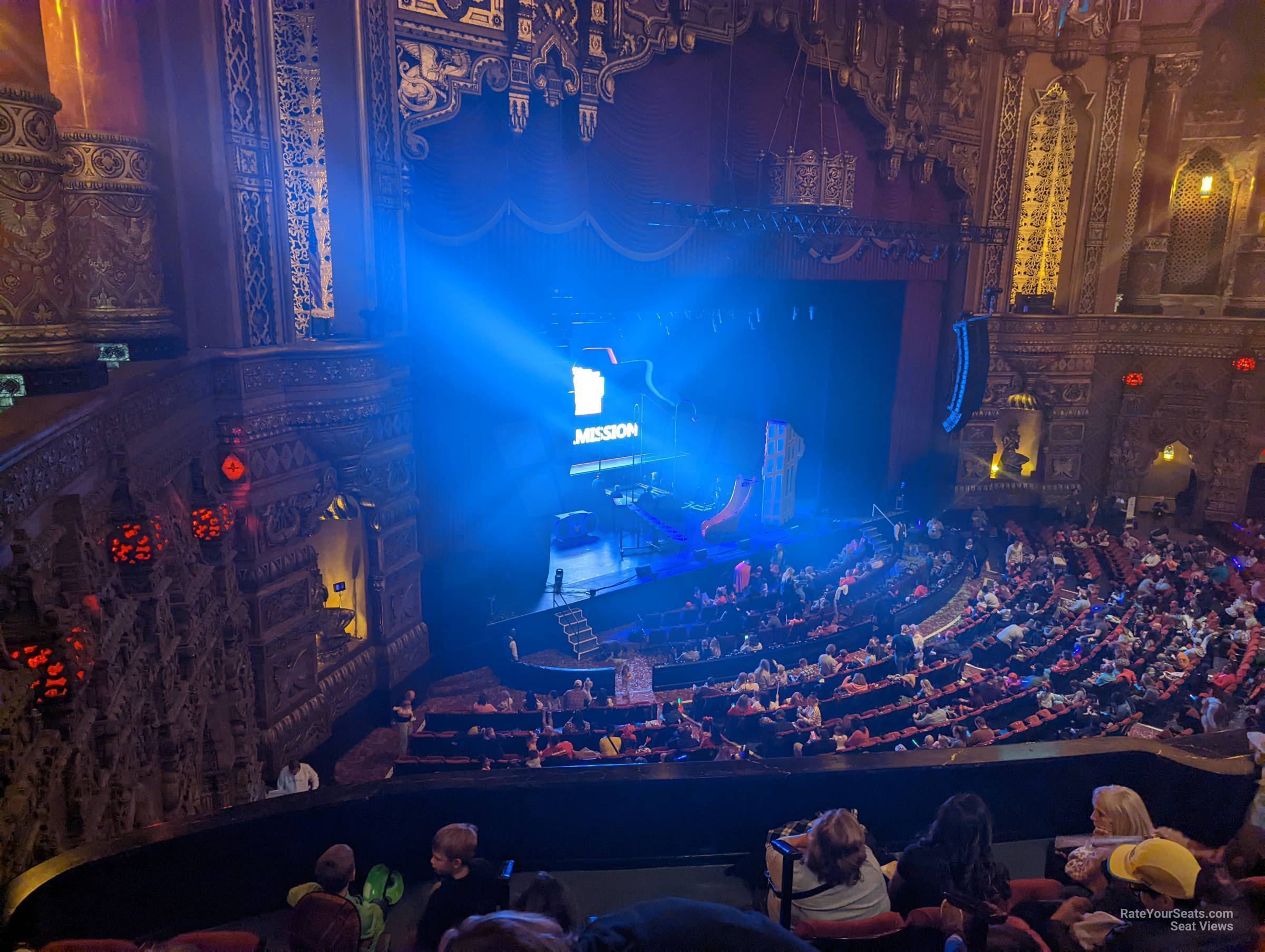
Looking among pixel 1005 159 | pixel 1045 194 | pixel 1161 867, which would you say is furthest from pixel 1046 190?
pixel 1161 867

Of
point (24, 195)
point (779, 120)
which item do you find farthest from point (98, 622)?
point (779, 120)

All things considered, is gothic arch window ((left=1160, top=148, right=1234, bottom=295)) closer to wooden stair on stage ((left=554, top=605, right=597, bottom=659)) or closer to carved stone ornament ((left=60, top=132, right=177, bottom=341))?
wooden stair on stage ((left=554, top=605, right=597, bottom=659))

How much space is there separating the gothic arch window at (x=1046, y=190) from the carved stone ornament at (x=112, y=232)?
18.4 metres

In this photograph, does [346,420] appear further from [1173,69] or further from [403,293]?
[1173,69]

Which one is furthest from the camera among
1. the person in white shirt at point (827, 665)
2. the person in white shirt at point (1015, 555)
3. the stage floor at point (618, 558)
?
the person in white shirt at point (1015, 555)

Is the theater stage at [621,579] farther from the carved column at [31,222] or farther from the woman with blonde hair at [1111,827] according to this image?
the woman with blonde hair at [1111,827]

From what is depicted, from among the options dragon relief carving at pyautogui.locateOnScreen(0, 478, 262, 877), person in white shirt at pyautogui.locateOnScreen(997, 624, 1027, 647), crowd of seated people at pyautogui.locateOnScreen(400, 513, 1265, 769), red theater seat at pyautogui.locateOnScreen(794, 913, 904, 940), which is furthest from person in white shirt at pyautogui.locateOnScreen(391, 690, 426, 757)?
person in white shirt at pyautogui.locateOnScreen(997, 624, 1027, 647)

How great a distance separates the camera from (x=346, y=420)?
32.1ft

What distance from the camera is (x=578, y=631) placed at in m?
13.1

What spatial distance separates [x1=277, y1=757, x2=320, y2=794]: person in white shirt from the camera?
820 cm

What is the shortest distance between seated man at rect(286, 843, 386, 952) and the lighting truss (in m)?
11.3

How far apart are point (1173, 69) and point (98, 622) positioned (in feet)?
76.8

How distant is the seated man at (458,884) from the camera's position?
290cm

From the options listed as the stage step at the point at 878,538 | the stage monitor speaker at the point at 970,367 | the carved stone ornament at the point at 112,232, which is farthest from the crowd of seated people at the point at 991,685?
the carved stone ornament at the point at 112,232
